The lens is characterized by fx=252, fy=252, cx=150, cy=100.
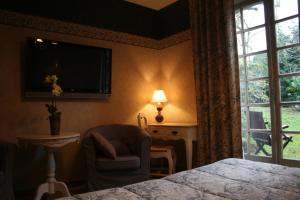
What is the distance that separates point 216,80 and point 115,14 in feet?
6.51

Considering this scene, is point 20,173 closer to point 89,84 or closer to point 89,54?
point 89,84

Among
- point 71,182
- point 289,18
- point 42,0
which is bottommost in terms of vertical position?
point 71,182

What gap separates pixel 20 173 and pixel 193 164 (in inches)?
95.1

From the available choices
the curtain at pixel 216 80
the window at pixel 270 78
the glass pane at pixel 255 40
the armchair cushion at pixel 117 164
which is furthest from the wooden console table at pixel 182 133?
the glass pane at pixel 255 40

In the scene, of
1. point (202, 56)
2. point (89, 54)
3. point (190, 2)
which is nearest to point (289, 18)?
point (202, 56)

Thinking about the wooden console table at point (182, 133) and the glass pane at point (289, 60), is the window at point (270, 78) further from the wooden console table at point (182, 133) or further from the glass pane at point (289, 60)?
the wooden console table at point (182, 133)

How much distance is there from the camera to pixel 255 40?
3332 mm

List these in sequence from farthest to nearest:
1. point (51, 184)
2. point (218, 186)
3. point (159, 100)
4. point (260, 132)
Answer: point (159, 100) < point (260, 132) < point (51, 184) < point (218, 186)

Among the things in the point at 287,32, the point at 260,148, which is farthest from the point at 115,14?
the point at 260,148

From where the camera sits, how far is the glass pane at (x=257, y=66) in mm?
3225

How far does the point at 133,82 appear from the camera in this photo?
4.25 meters

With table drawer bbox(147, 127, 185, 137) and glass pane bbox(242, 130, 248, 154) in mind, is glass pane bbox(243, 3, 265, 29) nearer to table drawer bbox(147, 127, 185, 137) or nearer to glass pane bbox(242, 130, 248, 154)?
glass pane bbox(242, 130, 248, 154)

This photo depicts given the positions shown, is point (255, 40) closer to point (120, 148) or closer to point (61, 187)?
point (120, 148)

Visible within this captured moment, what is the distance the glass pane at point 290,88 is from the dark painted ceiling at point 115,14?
176cm
